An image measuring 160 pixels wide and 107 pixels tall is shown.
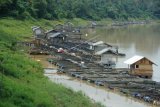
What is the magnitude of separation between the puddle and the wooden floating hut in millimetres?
6854

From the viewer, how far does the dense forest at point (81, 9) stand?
75312mm

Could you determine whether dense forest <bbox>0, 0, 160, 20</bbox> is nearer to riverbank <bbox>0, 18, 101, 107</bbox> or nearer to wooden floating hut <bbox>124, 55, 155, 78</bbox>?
wooden floating hut <bbox>124, 55, 155, 78</bbox>

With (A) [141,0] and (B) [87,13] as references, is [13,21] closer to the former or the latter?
(B) [87,13]

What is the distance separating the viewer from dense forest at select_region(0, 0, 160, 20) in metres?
75.3

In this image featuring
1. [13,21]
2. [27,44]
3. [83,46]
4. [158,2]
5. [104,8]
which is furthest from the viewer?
[158,2]

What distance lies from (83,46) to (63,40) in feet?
14.8

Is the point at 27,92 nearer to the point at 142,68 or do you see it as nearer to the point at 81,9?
the point at 142,68

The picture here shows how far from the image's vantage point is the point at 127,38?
84500mm

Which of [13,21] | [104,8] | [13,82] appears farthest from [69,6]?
[13,82]

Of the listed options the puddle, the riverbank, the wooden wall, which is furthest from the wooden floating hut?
the riverbank

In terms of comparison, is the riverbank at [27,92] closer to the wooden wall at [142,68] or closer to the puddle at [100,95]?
the puddle at [100,95]

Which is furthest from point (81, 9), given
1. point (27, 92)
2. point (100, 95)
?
point (27, 92)

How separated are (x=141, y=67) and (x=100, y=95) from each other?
10950 millimetres

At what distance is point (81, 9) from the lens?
363 feet
